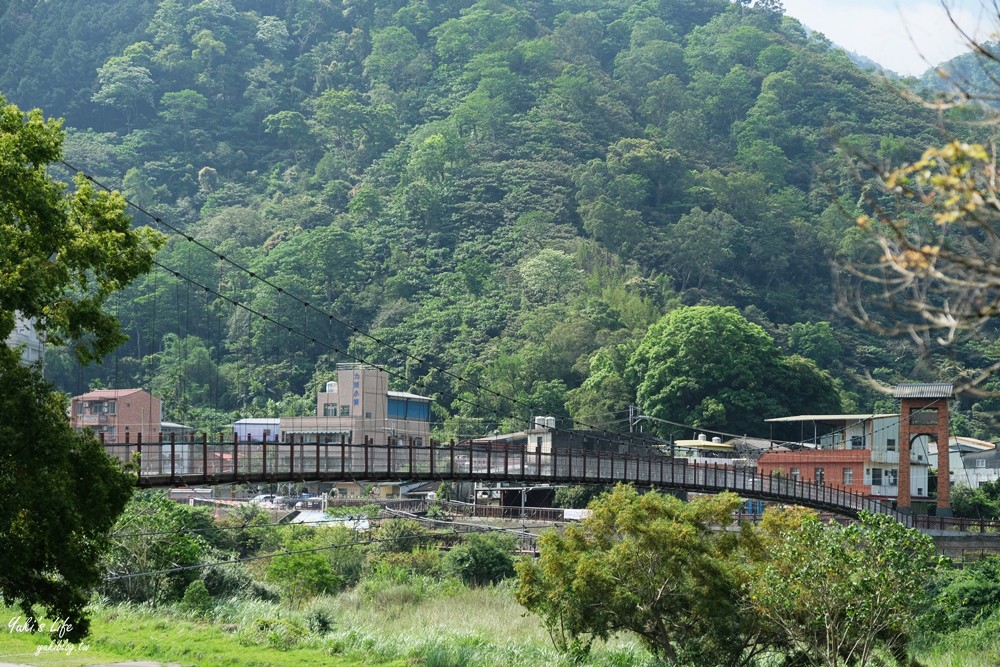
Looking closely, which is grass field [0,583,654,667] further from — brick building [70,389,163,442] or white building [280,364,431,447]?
white building [280,364,431,447]

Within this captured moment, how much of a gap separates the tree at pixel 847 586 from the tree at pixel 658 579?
1.47 meters

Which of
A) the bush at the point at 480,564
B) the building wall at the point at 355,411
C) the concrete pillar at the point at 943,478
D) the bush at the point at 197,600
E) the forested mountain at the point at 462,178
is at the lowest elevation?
the bush at the point at 480,564

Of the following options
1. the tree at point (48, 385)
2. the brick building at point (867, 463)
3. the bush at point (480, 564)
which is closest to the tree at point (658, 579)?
the tree at point (48, 385)

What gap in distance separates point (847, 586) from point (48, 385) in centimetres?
955

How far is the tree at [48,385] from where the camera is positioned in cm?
1177

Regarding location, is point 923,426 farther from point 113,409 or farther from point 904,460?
point 113,409

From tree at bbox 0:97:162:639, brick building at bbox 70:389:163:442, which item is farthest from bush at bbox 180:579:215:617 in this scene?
brick building at bbox 70:389:163:442

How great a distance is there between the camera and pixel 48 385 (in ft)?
40.8

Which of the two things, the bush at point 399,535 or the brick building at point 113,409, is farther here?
the brick building at point 113,409

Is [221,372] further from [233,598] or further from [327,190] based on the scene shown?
[233,598]

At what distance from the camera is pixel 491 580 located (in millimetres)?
30750

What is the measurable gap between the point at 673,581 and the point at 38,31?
114180 mm

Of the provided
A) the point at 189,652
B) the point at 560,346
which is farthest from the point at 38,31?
the point at 189,652

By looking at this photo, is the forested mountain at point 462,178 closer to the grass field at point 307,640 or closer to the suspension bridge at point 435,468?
the suspension bridge at point 435,468
